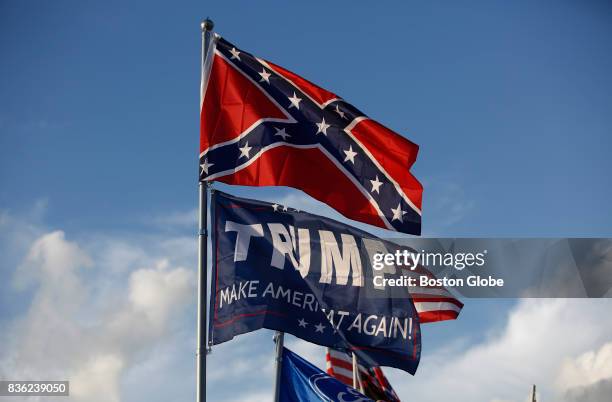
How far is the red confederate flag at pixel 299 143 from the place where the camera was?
15.7 metres

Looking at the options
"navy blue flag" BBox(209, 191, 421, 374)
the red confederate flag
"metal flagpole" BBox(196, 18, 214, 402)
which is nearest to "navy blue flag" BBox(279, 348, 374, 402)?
"navy blue flag" BBox(209, 191, 421, 374)

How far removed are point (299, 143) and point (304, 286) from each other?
8.44ft

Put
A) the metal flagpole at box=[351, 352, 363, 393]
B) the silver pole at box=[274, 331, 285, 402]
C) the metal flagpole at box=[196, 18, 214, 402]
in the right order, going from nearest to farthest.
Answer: the metal flagpole at box=[196, 18, 214, 402] < the silver pole at box=[274, 331, 285, 402] < the metal flagpole at box=[351, 352, 363, 393]

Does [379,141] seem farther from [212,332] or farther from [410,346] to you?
[212,332]

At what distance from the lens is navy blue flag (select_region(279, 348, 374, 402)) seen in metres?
17.1

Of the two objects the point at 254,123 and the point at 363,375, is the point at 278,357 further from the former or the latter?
the point at 363,375

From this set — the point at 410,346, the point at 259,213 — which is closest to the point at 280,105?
the point at 259,213

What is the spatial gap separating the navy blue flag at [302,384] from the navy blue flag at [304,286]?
111cm

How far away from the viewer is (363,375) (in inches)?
1220

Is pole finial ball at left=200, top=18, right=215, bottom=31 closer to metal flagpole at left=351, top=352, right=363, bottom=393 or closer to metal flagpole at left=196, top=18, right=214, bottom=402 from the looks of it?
metal flagpole at left=196, top=18, right=214, bottom=402

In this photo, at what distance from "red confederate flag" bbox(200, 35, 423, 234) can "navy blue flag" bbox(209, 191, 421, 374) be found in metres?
0.61

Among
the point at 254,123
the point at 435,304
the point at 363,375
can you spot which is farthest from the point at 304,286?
the point at 363,375

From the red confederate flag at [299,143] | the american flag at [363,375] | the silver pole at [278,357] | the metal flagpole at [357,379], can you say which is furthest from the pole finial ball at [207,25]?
the american flag at [363,375]

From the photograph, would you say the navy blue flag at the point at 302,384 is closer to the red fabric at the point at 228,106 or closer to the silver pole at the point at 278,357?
the silver pole at the point at 278,357
